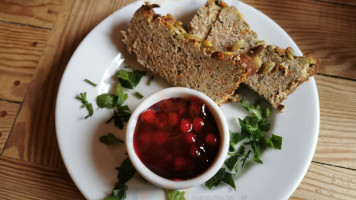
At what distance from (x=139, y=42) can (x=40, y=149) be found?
1.15 metres

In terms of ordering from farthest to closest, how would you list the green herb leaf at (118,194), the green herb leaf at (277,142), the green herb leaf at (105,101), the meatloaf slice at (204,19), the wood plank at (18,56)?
the wood plank at (18,56) → the meatloaf slice at (204,19) → the green herb leaf at (105,101) → the green herb leaf at (277,142) → the green herb leaf at (118,194)

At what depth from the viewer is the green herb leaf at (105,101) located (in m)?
2.39

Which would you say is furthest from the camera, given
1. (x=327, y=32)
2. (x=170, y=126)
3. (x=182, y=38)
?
(x=327, y=32)

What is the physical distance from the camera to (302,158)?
7.38 feet

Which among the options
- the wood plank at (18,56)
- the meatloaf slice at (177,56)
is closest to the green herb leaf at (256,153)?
the meatloaf slice at (177,56)

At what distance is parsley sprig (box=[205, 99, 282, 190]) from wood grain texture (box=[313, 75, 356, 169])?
54cm

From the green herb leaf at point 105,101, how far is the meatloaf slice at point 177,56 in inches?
14.2

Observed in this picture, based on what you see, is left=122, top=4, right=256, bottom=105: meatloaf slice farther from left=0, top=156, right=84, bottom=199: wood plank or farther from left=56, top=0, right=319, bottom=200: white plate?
left=0, top=156, right=84, bottom=199: wood plank

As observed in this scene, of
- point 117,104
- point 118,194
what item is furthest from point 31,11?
point 118,194

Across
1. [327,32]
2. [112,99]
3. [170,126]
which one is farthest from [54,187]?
[327,32]

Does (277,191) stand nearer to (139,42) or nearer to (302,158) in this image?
(302,158)

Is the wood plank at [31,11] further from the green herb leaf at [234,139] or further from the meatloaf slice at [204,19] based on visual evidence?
the green herb leaf at [234,139]

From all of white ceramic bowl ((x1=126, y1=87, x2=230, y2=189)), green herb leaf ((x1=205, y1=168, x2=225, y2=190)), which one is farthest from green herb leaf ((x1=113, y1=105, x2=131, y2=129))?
green herb leaf ((x1=205, y1=168, x2=225, y2=190))

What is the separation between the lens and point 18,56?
285cm
